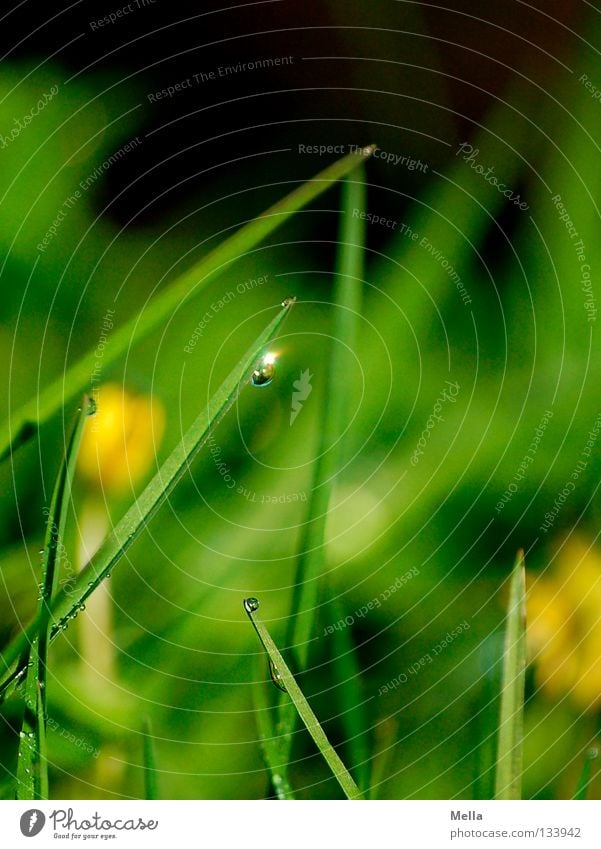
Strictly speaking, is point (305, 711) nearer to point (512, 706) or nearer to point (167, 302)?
point (512, 706)

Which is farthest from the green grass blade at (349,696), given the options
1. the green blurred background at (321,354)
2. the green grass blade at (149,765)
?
the green grass blade at (149,765)

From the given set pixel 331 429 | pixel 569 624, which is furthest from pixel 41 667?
pixel 569 624

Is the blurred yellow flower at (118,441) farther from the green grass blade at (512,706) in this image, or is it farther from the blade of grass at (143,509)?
the green grass blade at (512,706)

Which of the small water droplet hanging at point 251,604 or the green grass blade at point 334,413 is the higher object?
the green grass blade at point 334,413
